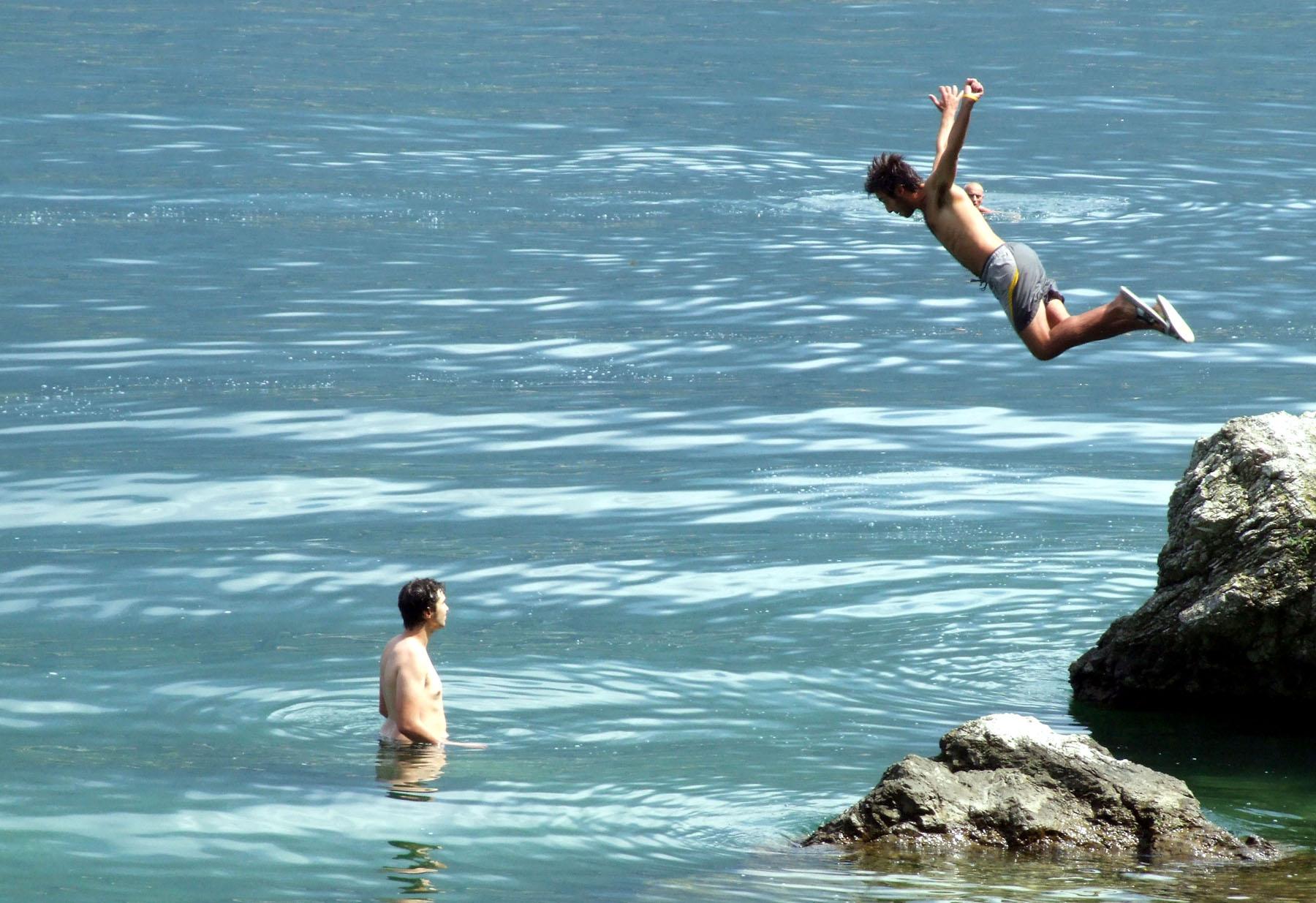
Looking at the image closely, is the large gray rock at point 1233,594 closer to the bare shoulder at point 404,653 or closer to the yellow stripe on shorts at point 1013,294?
the yellow stripe on shorts at point 1013,294

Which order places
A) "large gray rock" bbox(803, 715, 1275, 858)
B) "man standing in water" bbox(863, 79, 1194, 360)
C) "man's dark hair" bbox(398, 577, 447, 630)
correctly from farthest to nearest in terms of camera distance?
"man standing in water" bbox(863, 79, 1194, 360) → "man's dark hair" bbox(398, 577, 447, 630) → "large gray rock" bbox(803, 715, 1275, 858)

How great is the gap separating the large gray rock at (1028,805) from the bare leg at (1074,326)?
328cm

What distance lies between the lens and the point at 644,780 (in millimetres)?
10602

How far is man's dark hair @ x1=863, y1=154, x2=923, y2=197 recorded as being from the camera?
41.4ft

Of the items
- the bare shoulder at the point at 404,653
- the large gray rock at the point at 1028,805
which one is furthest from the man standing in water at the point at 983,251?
the bare shoulder at the point at 404,653

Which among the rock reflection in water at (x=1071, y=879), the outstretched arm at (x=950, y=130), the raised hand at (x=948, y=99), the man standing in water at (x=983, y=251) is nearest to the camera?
the rock reflection in water at (x=1071, y=879)

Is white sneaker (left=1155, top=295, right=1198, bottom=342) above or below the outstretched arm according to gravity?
below

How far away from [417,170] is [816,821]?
23.6 meters

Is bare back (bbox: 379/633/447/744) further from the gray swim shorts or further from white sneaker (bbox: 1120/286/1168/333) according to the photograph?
white sneaker (bbox: 1120/286/1168/333)

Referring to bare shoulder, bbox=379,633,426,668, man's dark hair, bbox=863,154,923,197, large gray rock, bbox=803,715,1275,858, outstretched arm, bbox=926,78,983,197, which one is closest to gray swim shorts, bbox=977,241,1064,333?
outstretched arm, bbox=926,78,983,197

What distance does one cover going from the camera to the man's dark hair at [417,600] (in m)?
11.2

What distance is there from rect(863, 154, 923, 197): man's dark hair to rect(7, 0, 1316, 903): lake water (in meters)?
2.91

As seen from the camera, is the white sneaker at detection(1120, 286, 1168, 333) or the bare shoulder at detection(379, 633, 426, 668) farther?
the white sneaker at detection(1120, 286, 1168, 333)

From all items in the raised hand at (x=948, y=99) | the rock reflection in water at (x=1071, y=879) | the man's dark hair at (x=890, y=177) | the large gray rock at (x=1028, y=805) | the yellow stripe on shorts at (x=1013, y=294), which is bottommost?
the rock reflection in water at (x=1071, y=879)
